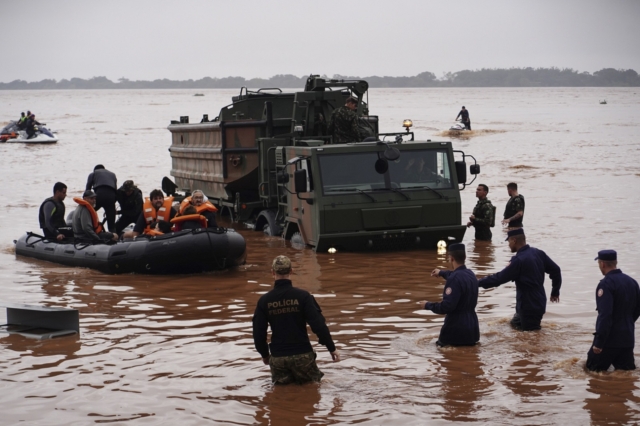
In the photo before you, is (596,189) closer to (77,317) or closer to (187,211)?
(187,211)

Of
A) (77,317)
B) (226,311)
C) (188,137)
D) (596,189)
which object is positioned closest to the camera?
(77,317)

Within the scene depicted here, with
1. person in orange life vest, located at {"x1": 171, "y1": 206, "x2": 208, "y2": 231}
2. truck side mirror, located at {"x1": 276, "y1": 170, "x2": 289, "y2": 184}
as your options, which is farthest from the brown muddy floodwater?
truck side mirror, located at {"x1": 276, "y1": 170, "x2": 289, "y2": 184}

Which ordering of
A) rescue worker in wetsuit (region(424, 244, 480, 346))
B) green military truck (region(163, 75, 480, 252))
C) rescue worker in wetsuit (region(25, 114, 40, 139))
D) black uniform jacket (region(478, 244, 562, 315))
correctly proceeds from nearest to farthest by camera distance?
rescue worker in wetsuit (region(424, 244, 480, 346)), black uniform jacket (region(478, 244, 562, 315)), green military truck (region(163, 75, 480, 252)), rescue worker in wetsuit (region(25, 114, 40, 139))

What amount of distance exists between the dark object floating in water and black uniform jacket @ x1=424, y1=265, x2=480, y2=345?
378 cm

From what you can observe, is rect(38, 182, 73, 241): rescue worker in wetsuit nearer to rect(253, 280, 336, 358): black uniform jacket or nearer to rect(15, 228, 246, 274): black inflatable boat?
rect(15, 228, 246, 274): black inflatable boat

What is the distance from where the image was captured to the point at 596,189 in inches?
1050

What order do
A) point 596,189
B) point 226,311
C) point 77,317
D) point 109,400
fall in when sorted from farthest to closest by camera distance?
point 596,189 → point 226,311 → point 77,317 → point 109,400

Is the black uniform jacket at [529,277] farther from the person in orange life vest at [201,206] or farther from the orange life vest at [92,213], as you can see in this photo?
the orange life vest at [92,213]

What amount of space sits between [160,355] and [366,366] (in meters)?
2.01

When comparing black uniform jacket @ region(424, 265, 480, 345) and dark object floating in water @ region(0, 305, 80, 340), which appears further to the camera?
dark object floating in water @ region(0, 305, 80, 340)

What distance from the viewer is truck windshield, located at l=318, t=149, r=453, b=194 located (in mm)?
15008

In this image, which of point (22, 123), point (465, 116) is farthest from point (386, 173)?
point (22, 123)

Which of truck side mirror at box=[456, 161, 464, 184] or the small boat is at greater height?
the small boat

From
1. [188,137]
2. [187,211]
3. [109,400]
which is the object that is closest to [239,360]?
[109,400]
